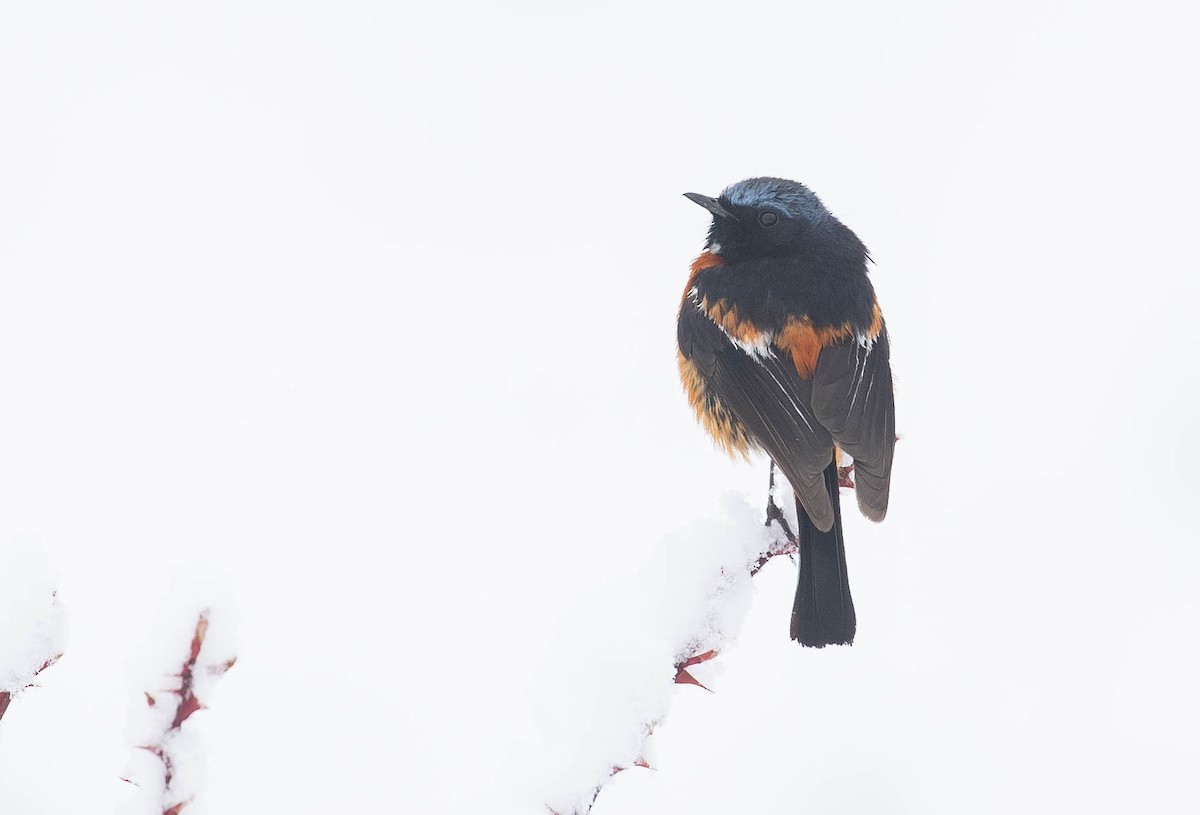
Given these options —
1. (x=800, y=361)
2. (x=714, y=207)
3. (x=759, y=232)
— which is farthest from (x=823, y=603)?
(x=714, y=207)

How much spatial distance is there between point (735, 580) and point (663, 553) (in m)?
0.15

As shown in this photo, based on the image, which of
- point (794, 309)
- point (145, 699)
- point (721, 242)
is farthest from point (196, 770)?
point (721, 242)

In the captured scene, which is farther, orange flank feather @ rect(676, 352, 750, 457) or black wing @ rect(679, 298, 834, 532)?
orange flank feather @ rect(676, 352, 750, 457)

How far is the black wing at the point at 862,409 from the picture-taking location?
402 cm

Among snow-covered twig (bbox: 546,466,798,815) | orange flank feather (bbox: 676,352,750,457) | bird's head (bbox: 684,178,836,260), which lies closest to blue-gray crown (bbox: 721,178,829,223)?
bird's head (bbox: 684,178,836,260)

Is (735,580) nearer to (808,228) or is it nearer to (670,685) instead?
(670,685)

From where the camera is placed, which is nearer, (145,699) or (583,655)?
(145,699)

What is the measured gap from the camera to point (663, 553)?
2.12m

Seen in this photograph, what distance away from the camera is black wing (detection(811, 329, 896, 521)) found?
402cm

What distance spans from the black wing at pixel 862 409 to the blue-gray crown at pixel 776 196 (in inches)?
33.1

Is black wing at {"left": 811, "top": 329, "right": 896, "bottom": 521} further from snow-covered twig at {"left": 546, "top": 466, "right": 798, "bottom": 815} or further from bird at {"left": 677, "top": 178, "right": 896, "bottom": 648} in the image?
snow-covered twig at {"left": 546, "top": 466, "right": 798, "bottom": 815}

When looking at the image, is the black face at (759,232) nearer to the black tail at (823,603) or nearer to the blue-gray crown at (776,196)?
the blue-gray crown at (776,196)

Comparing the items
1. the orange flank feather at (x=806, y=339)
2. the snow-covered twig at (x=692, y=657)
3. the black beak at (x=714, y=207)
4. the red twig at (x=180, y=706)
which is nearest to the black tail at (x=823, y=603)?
the orange flank feather at (x=806, y=339)

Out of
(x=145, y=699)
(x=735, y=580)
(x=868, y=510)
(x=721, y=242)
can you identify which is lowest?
(x=868, y=510)
